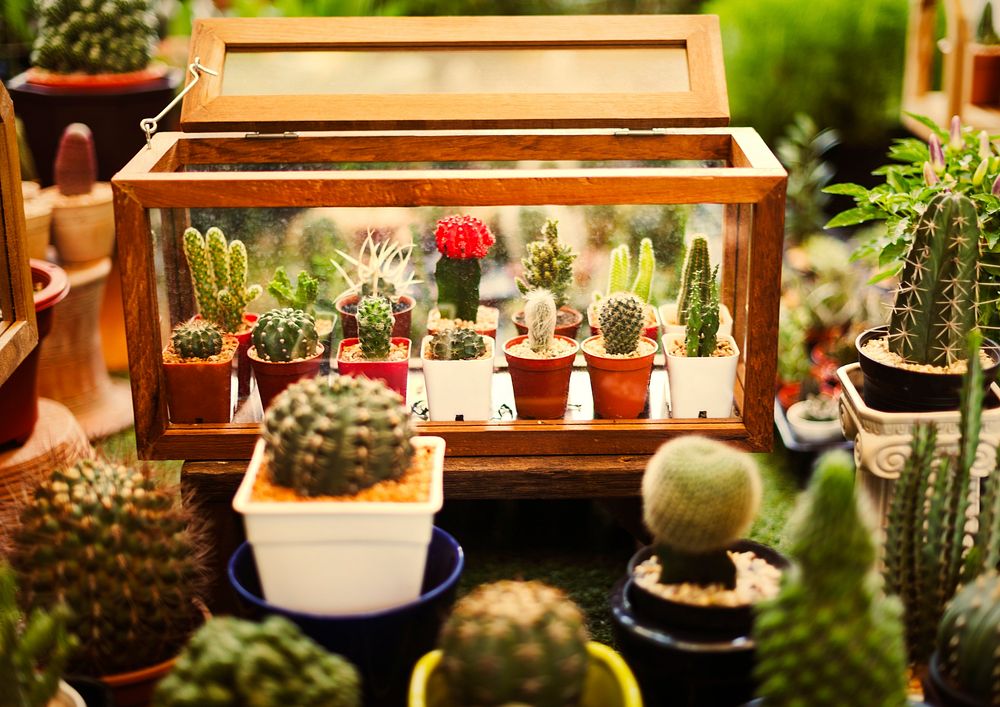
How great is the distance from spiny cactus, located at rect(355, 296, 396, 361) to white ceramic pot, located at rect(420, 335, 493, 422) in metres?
0.09

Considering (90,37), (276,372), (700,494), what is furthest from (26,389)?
(90,37)

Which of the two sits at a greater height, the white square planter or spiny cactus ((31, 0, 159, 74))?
spiny cactus ((31, 0, 159, 74))

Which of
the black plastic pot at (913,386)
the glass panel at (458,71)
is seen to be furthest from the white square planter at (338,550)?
the glass panel at (458,71)

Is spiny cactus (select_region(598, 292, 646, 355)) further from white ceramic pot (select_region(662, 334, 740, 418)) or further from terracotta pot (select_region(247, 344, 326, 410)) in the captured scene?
terracotta pot (select_region(247, 344, 326, 410))

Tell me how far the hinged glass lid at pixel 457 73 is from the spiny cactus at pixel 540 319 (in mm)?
465

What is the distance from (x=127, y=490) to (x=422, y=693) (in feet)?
2.08

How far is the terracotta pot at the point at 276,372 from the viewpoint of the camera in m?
2.49

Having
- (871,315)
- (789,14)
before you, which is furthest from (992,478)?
(789,14)

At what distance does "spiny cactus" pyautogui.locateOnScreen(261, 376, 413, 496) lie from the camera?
72.3 inches

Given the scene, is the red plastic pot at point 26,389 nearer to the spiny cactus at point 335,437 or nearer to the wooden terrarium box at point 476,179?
the wooden terrarium box at point 476,179

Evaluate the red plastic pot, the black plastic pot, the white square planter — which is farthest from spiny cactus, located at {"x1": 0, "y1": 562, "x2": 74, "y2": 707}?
the black plastic pot

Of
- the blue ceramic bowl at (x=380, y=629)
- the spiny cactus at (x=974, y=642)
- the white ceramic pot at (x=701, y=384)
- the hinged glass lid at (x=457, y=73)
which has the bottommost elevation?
the blue ceramic bowl at (x=380, y=629)

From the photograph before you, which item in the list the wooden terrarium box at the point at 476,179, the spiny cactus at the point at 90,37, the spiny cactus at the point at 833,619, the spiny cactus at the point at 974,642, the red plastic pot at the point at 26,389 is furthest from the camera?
the spiny cactus at the point at 90,37

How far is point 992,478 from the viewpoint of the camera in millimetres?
1954
